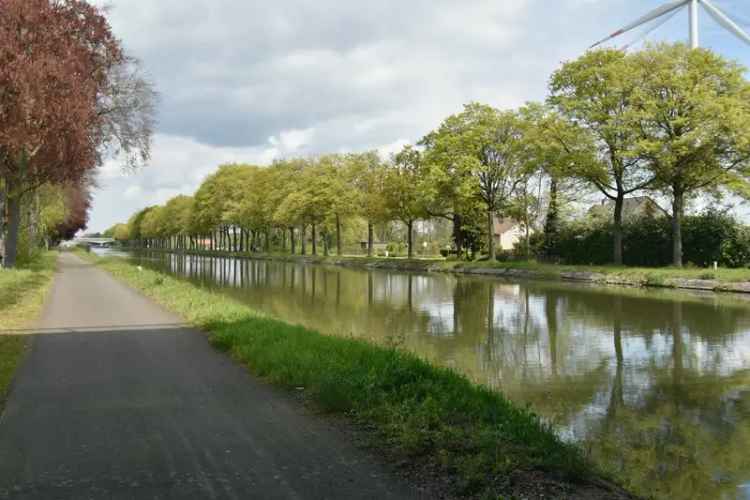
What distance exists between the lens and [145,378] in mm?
8594

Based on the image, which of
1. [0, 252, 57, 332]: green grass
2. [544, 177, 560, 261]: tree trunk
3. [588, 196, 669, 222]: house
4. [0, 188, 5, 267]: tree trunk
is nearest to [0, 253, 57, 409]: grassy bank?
[0, 252, 57, 332]: green grass

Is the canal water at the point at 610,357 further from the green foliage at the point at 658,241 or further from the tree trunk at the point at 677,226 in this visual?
the green foliage at the point at 658,241

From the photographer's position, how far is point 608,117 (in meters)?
33.6

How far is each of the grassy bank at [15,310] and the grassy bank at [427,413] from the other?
3.16 metres

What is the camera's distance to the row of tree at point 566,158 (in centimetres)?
3155

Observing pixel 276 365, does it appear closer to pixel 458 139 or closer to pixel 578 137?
pixel 578 137

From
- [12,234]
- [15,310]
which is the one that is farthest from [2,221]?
[15,310]

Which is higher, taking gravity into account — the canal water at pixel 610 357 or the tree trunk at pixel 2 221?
the tree trunk at pixel 2 221

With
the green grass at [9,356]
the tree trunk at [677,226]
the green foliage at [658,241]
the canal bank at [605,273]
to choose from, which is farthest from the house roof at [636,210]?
the green grass at [9,356]

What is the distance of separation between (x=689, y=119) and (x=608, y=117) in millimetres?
3956

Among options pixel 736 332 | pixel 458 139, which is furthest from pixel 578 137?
pixel 736 332

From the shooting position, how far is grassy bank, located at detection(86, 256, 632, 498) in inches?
200

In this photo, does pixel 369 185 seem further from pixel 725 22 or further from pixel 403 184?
pixel 725 22

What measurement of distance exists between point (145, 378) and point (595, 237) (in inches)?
1472
